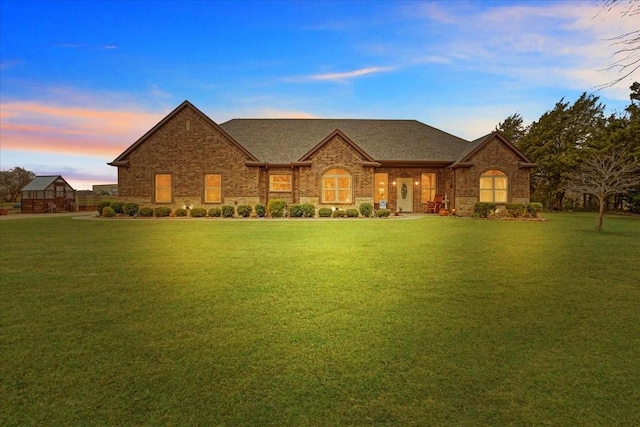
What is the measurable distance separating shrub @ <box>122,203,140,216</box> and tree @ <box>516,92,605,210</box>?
3696 centimetres

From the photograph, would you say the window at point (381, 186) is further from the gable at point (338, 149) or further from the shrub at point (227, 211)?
the shrub at point (227, 211)

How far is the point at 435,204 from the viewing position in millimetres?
27609

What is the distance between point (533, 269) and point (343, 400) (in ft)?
21.1

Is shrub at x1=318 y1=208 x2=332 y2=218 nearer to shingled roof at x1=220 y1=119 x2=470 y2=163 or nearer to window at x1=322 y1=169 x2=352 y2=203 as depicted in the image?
window at x1=322 y1=169 x2=352 y2=203

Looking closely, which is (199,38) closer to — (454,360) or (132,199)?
(132,199)

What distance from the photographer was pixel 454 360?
3.49m

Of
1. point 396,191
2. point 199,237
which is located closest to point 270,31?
point 199,237

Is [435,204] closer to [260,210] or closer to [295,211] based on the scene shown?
[295,211]

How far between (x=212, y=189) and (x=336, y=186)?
27.6ft

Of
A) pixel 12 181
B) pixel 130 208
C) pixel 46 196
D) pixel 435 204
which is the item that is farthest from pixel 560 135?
pixel 12 181

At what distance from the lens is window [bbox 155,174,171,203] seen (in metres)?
25.7

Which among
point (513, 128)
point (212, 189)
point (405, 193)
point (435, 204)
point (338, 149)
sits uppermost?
point (513, 128)

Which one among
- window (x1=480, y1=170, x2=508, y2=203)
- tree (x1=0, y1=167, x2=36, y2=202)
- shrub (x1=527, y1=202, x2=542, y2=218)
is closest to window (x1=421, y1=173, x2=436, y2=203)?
window (x1=480, y1=170, x2=508, y2=203)

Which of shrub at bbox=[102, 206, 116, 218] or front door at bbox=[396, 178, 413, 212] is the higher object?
front door at bbox=[396, 178, 413, 212]
